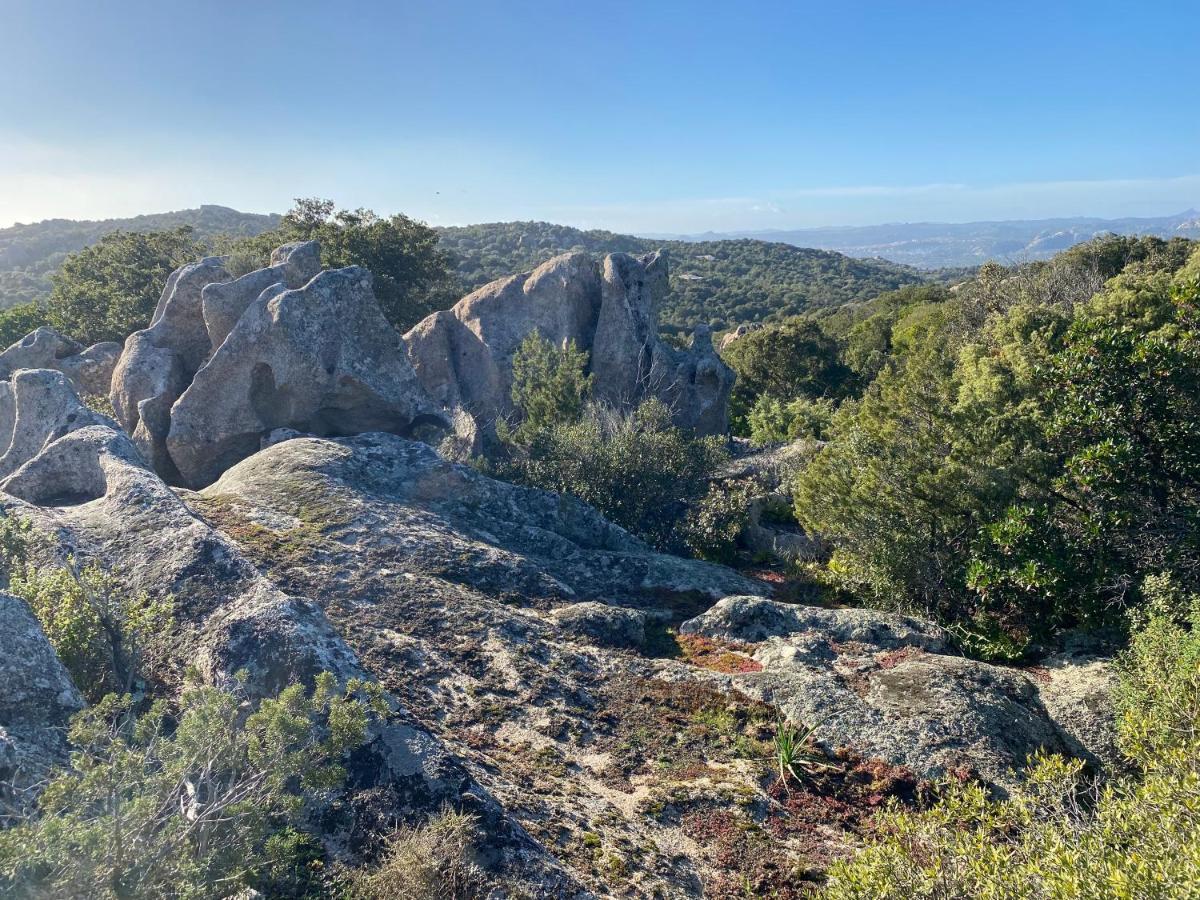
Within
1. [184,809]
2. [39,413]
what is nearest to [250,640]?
[184,809]

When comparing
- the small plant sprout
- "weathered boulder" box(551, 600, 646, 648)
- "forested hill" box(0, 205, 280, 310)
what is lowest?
the small plant sprout

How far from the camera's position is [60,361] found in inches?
1014

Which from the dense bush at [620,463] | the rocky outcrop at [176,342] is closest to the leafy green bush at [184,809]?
the dense bush at [620,463]

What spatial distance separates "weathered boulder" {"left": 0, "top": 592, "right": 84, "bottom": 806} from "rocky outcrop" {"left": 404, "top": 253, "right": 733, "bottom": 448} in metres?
19.5

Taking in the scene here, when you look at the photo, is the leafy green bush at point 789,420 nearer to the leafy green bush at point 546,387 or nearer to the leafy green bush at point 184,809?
the leafy green bush at point 546,387

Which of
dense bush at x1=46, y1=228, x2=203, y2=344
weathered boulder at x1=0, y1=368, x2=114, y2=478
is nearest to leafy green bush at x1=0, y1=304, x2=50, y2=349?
dense bush at x1=46, y1=228, x2=203, y2=344

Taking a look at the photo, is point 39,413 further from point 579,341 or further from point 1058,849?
point 1058,849

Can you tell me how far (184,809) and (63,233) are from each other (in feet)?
490

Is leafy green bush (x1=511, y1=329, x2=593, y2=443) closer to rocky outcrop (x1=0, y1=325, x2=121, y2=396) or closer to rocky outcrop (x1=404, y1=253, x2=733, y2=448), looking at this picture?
rocky outcrop (x1=404, y1=253, x2=733, y2=448)

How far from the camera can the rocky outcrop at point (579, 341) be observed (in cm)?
2703

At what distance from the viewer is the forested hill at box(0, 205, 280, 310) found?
82.7 m

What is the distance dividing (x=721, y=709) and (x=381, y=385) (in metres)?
13.9

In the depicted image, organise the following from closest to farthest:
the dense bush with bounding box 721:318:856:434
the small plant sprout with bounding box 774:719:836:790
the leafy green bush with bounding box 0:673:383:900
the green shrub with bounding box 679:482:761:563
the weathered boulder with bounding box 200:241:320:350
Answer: the leafy green bush with bounding box 0:673:383:900
the small plant sprout with bounding box 774:719:836:790
the green shrub with bounding box 679:482:761:563
the weathered boulder with bounding box 200:241:320:350
the dense bush with bounding box 721:318:856:434

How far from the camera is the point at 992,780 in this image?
27.5 feet
